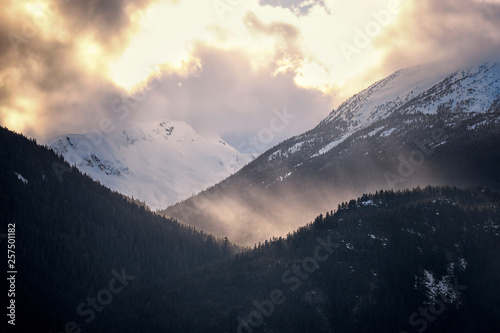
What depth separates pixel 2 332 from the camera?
640 ft
